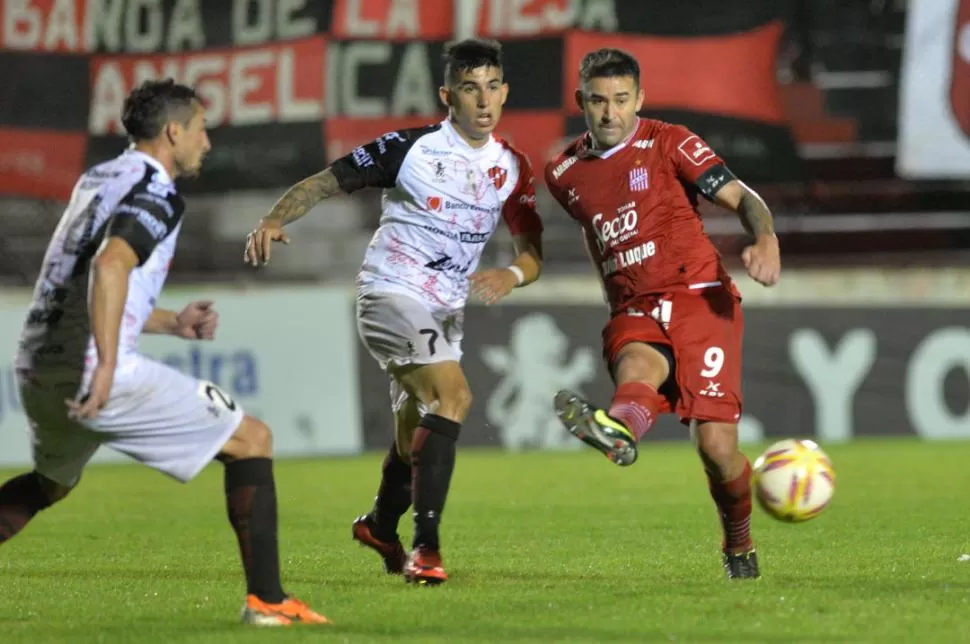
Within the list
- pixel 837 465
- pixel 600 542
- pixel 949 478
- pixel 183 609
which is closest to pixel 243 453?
pixel 183 609

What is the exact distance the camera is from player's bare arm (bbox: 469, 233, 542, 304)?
263 inches

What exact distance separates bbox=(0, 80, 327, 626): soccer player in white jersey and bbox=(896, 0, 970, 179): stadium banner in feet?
38.6

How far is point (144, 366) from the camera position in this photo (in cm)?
545

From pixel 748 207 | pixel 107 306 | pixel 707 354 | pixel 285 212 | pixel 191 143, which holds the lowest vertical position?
pixel 707 354

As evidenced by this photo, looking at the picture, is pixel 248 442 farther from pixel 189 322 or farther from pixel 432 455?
pixel 432 455

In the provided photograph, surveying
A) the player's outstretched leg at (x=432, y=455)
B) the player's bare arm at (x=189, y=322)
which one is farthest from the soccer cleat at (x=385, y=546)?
the player's bare arm at (x=189, y=322)

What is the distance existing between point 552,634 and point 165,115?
6.96 ft

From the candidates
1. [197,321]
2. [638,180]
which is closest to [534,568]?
[638,180]

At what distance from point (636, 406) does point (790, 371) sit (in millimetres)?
8919

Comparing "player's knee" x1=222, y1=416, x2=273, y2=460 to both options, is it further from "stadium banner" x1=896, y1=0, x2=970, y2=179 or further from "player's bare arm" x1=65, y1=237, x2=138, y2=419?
"stadium banner" x1=896, y1=0, x2=970, y2=179

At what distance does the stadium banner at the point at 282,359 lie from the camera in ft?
46.7

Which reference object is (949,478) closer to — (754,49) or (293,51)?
(754,49)

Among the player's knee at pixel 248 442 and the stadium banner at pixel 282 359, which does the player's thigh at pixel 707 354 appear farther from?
the stadium banner at pixel 282 359

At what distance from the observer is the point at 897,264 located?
16.7 meters
